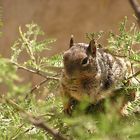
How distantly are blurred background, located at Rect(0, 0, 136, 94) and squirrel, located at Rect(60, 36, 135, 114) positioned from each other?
1.88m

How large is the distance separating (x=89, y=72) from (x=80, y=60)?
5 cm

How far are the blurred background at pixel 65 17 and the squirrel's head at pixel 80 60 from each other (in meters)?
1.91

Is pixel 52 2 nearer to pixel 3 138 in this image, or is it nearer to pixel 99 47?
pixel 99 47

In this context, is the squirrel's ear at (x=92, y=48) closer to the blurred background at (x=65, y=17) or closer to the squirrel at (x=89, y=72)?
the squirrel at (x=89, y=72)

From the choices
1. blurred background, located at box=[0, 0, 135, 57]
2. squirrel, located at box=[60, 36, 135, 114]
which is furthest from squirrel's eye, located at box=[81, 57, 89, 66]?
blurred background, located at box=[0, 0, 135, 57]

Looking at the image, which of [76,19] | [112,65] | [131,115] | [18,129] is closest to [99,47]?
[112,65]

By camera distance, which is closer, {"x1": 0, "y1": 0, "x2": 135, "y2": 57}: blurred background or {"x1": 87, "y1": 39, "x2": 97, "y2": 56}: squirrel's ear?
{"x1": 87, "y1": 39, "x2": 97, "y2": 56}: squirrel's ear

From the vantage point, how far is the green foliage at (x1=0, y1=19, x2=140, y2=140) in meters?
0.45

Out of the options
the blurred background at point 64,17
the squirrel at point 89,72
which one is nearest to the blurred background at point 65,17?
the blurred background at point 64,17

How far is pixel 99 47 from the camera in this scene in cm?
117

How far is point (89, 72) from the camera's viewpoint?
115 cm

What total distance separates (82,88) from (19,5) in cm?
217

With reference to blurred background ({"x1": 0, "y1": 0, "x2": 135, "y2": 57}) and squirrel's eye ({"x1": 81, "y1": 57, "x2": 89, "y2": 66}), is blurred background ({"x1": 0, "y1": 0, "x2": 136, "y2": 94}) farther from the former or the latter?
squirrel's eye ({"x1": 81, "y1": 57, "x2": 89, "y2": 66})

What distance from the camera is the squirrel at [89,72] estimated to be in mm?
1096
